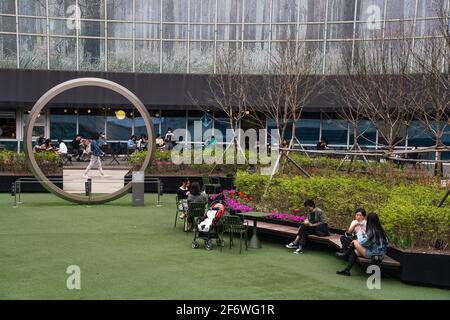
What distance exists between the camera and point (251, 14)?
35.9 m

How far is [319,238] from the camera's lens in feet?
39.8

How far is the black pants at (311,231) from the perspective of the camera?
1226cm

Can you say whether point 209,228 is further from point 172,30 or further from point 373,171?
point 172,30

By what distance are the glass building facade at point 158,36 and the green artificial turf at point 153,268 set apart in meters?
21.1

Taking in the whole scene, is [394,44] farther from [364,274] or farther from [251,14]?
[364,274]

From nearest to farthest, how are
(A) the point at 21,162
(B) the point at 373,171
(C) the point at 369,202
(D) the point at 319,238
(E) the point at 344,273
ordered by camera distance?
(E) the point at 344,273 < (D) the point at 319,238 < (C) the point at 369,202 < (B) the point at 373,171 < (A) the point at 21,162

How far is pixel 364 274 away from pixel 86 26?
29.3m

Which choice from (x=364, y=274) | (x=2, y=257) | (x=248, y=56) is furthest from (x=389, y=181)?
(x=248, y=56)

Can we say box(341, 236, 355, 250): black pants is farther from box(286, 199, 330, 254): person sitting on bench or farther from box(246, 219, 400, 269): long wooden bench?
box(286, 199, 330, 254): person sitting on bench

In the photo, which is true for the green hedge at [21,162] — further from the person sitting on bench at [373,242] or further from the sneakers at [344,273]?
the person sitting on bench at [373,242]

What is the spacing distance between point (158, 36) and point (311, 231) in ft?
85.9

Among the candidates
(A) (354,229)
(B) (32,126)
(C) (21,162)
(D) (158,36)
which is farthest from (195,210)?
(D) (158,36)

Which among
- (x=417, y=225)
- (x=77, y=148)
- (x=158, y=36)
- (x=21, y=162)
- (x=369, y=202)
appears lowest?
(x=417, y=225)

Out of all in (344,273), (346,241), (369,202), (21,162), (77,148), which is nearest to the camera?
(344,273)
